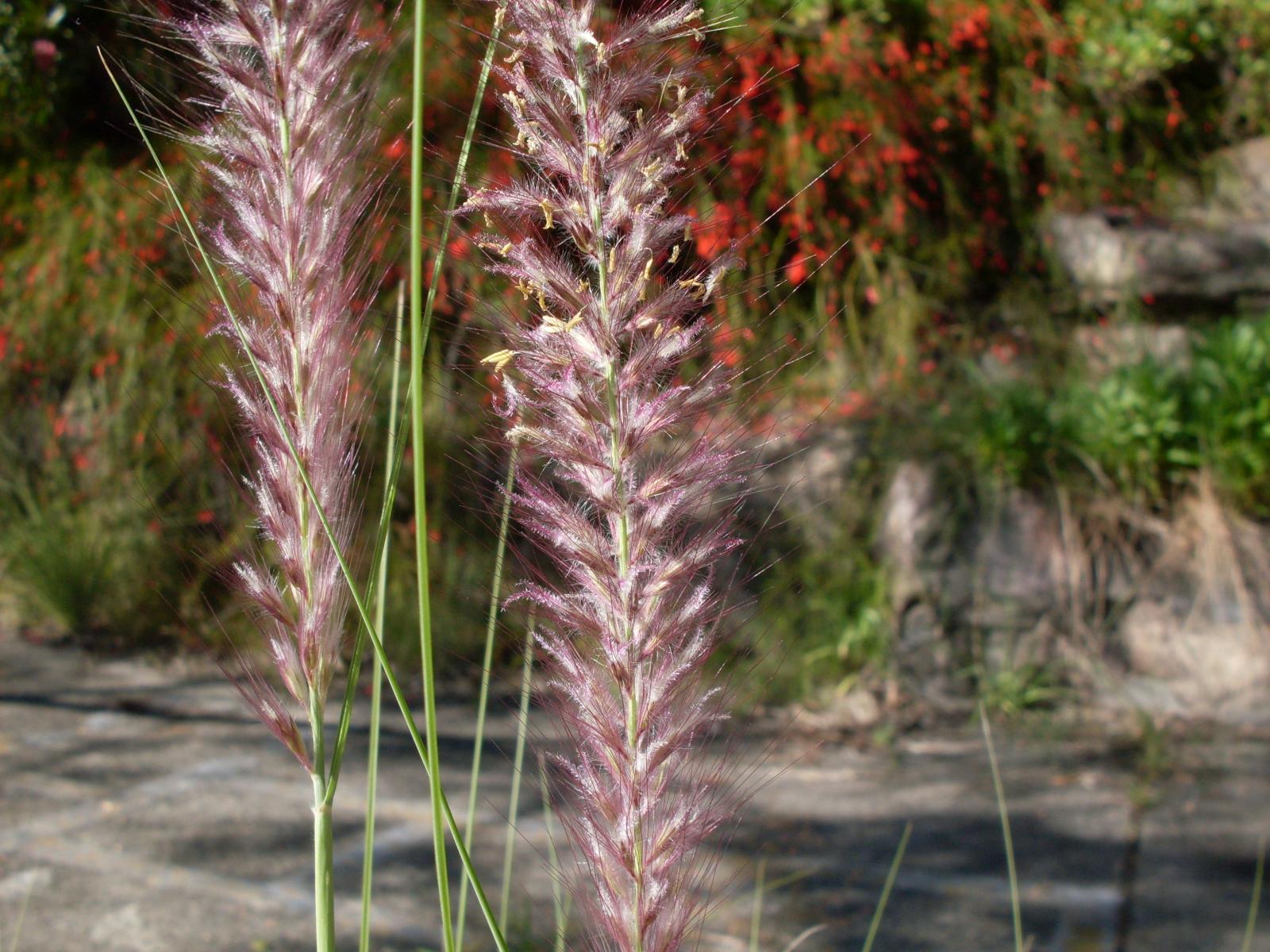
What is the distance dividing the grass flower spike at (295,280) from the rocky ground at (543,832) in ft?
3.60

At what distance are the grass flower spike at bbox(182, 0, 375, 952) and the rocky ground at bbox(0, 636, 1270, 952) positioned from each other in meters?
1.10

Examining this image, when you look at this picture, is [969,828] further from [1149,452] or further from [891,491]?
[1149,452]

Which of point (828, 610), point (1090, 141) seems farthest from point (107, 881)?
point (1090, 141)

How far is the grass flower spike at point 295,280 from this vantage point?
752 millimetres

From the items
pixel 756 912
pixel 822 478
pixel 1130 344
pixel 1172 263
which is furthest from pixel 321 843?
pixel 1172 263

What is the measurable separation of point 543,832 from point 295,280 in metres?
2.20

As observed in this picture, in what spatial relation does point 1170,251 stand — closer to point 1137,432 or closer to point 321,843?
point 1137,432

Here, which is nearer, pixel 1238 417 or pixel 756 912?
pixel 756 912

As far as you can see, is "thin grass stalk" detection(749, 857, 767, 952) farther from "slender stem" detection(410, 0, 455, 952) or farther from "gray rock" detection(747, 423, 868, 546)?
"gray rock" detection(747, 423, 868, 546)

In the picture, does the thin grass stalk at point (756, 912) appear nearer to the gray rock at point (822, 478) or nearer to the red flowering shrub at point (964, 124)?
the gray rock at point (822, 478)

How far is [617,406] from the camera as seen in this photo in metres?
0.71

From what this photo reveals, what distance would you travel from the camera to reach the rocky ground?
221 cm

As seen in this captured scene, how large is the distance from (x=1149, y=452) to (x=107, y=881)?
11.3ft

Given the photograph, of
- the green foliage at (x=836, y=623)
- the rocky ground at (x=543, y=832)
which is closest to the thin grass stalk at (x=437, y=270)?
the rocky ground at (x=543, y=832)
